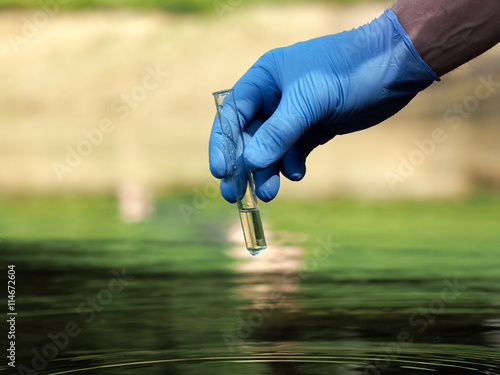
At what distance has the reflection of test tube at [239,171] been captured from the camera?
1968 mm

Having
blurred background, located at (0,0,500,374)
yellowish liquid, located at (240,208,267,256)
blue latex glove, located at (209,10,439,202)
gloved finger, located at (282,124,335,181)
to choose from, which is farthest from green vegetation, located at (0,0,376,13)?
yellowish liquid, located at (240,208,267,256)

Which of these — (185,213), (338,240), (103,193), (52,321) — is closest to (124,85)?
(103,193)

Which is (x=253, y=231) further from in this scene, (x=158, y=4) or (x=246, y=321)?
(x=158, y=4)

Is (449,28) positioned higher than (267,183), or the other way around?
(449,28)

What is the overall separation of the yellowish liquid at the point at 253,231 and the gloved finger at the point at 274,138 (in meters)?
0.16

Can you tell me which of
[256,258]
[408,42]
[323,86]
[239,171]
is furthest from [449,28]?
[256,258]

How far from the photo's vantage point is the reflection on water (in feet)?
6.90

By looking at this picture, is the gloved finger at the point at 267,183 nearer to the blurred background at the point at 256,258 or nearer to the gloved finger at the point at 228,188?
the gloved finger at the point at 228,188

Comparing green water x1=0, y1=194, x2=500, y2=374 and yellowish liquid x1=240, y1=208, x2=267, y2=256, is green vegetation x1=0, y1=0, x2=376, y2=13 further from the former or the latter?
yellowish liquid x1=240, y1=208, x2=267, y2=256

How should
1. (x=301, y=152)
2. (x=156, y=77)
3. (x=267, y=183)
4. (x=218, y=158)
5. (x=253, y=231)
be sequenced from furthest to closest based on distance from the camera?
(x=156, y=77), (x=301, y=152), (x=267, y=183), (x=218, y=158), (x=253, y=231)

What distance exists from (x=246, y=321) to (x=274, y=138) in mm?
606

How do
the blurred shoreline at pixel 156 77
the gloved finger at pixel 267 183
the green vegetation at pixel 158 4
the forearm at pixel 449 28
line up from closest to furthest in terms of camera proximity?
the forearm at pixel 449 28
the gloved finger at pixel 267 183
the blurred shoreline at pixel 156 77
the green vegetation at pixel 158 4

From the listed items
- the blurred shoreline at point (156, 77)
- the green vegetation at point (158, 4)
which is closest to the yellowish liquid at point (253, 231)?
the blurred shoreline at point (156, 77)

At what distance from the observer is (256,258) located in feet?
12.2
